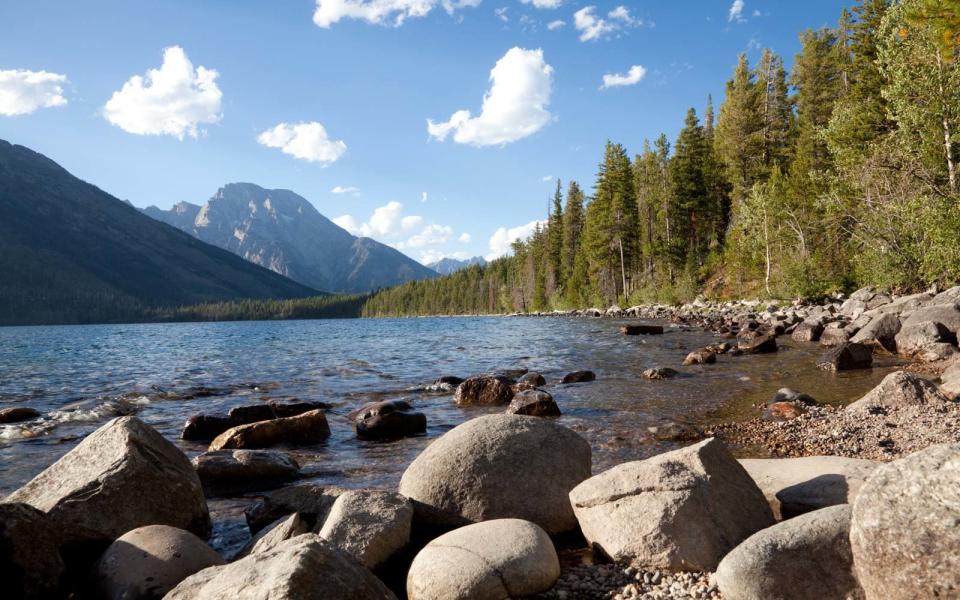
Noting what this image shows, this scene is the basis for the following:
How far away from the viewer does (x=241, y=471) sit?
8367 millimetres

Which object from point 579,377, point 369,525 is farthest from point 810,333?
point 369,525

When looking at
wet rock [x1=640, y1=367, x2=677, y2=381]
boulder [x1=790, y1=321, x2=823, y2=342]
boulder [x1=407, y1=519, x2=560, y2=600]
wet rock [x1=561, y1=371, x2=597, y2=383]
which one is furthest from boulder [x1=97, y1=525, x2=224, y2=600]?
boulder [x1=790, y1=321, x2=823, y2=342]

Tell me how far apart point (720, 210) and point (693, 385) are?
57.7 metres

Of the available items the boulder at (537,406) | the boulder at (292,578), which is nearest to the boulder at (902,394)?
the boulder at (537,406)

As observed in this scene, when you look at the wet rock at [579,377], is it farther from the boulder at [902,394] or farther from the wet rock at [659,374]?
the boulder at [902,394]

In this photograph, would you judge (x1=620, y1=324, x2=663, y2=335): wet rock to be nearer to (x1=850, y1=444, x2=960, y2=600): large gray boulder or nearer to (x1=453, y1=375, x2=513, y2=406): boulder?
(x1=453, y1=375, x2=513, y2=406): boulder

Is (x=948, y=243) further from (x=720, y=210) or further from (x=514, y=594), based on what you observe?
(x=720, y=210)

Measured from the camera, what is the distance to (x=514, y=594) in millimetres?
4387

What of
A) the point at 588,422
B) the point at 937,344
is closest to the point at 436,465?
the point at 588,422

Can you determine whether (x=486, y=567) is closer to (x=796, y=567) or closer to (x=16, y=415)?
(x=796, y=567)

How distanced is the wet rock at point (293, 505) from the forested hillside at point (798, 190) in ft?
55.6

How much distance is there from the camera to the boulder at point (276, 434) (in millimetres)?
10438

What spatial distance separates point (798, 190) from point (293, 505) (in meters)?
49.9

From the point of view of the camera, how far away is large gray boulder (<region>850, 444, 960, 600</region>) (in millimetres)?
3201
